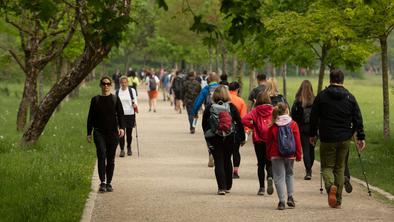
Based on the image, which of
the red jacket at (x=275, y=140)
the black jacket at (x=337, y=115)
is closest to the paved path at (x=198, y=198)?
the red jacket at (x=275, y=140)

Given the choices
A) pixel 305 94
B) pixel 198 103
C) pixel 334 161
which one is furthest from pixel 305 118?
pixel 334 161

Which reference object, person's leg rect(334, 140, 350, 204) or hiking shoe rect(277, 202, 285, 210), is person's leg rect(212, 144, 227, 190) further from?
person's leg rect(334, 140, 350, 204)

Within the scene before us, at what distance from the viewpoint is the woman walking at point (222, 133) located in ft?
43.7

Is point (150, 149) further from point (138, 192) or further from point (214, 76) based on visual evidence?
point (138, 192)

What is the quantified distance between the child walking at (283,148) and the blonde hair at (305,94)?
9.04 feet

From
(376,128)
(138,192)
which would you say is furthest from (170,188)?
(376,128)

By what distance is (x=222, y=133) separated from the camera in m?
13.3

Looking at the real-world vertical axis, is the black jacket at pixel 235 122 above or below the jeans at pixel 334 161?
above

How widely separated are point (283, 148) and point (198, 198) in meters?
1.64

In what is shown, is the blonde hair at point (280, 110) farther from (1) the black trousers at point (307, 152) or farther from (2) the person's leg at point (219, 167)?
(1) the black trousers at point (307, 152)

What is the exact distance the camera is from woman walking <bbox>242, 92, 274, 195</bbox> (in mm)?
13070

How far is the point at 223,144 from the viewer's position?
527 inches

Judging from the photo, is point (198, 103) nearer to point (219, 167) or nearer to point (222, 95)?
point (222, 95)

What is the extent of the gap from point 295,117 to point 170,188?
7.94 ft
